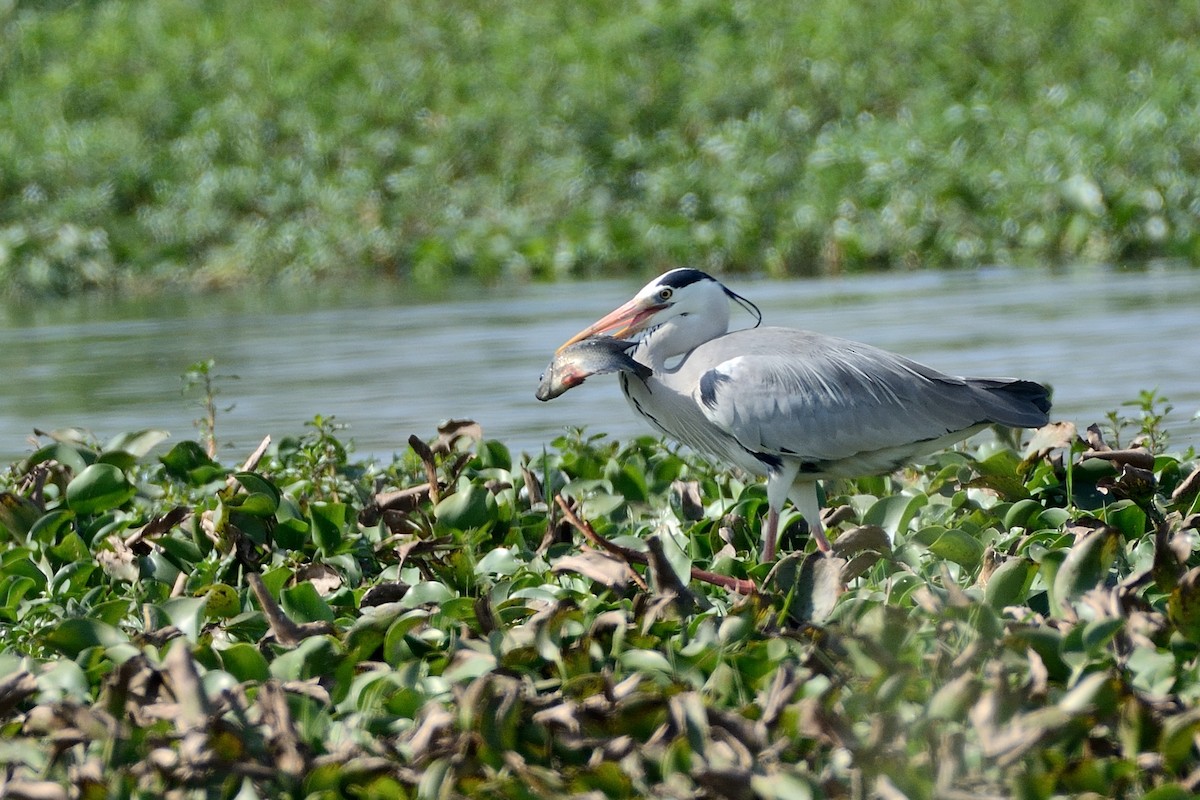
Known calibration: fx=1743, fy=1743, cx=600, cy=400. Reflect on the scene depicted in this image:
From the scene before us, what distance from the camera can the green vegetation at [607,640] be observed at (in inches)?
114

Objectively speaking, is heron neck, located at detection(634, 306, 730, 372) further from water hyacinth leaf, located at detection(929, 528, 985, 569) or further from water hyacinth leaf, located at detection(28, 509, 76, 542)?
water hyacinth leaf, located at detection(28, 509, 76, 542)

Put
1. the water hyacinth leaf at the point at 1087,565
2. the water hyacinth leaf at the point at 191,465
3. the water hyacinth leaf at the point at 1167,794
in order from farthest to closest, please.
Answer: the water hyacinth leaf at the point at 191,465, the water hyacinth leaf at the point at 1087,565, the water hyacinth leaf at the point at 1167,794

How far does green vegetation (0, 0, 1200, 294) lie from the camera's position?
13562mm

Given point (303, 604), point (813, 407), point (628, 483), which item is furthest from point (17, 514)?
point (813, 407)

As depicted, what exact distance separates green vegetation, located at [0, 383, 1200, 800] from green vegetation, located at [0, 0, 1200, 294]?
28.3 feet

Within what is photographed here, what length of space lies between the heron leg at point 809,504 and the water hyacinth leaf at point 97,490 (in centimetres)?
192

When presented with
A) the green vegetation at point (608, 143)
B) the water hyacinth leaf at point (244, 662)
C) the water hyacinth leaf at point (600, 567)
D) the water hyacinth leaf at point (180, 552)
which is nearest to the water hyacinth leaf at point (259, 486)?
the water hyacinth leaf at point (180, 552)

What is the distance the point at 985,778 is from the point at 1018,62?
1499 cm

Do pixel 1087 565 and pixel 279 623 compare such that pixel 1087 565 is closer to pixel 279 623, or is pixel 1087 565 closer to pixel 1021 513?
pixel 1021 513

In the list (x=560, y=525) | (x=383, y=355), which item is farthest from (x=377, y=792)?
(x=383, y=355)

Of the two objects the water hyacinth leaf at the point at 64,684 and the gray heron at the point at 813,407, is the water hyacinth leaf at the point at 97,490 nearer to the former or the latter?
the gray heron at the point at 813,407

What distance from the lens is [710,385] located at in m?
4.62

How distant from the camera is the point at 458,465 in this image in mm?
5258

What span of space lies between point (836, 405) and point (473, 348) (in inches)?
234
